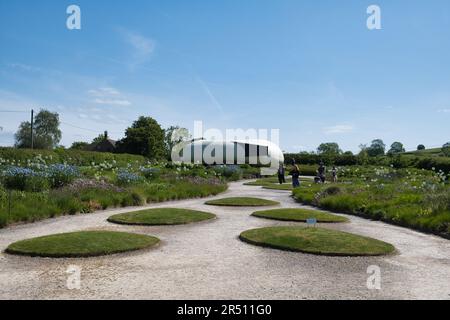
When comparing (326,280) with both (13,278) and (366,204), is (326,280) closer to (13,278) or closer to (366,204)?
(13,278)

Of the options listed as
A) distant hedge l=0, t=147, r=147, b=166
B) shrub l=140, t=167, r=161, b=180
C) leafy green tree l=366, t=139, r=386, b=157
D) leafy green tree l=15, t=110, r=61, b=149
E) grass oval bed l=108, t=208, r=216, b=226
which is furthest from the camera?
leafy green tree l=366, t=139, r=386, b=157

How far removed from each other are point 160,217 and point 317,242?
220 inches

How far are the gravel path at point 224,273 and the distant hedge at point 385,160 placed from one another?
36.0m

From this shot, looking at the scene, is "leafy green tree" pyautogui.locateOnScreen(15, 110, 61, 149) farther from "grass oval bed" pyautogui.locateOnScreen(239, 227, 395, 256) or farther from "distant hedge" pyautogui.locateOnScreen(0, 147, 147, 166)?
"grass oval bed" pyautogui.locateOnScreen(239, 227, 395, 256)

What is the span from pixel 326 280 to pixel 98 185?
13.1 meters

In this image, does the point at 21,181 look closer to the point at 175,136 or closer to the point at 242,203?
the point at 242,203

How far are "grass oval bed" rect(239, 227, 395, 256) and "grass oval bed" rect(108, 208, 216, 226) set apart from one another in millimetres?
2885

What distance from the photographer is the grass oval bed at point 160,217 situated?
1260cm

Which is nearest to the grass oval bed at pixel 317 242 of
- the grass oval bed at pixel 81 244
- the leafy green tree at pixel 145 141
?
the grass oval bed at pixel 81 244

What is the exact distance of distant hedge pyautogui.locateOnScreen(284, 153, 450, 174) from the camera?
1686 inches

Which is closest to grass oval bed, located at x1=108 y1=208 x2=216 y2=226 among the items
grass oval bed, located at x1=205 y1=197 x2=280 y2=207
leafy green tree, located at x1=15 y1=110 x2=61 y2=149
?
grass oval bed, located at x1=205 y1=197 x2=280 y2=207

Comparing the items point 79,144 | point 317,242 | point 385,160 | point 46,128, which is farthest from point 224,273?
point 79,144

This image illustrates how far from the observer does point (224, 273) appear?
7.31 metres

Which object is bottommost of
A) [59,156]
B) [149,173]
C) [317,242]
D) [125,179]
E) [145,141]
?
[317,242]
